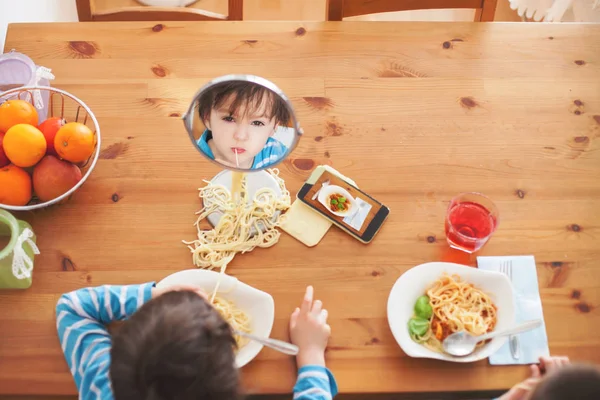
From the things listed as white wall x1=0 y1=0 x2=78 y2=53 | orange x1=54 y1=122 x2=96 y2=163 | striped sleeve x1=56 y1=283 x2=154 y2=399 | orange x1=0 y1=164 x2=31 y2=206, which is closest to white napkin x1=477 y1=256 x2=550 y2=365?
striped sleeve x1=56 y1=283 x2=154 y2=399

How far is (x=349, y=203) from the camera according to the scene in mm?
1257

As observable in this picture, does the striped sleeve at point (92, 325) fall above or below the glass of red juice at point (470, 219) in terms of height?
below

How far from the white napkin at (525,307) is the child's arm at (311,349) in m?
0.33

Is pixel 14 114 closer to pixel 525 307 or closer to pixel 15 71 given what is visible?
pixel 15 71

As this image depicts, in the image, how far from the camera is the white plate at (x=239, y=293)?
3.60 ft

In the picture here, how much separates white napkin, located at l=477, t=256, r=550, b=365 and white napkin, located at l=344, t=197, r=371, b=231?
0.87 ft

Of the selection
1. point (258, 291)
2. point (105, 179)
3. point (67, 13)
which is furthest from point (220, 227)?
point (67, 13)

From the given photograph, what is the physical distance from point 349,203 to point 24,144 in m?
0.71

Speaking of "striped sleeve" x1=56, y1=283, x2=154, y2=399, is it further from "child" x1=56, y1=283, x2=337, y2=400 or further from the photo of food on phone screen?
the photo of food on phone screen

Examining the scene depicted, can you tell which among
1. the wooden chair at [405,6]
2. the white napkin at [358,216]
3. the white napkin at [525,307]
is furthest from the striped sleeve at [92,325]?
the wooden chair at [405,6]

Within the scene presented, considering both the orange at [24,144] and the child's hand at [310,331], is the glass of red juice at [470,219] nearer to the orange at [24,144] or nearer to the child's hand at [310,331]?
the child's hand at [310,331]

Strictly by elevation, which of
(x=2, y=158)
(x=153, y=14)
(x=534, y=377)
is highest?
(x=153, y=14)

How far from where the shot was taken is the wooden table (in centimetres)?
111

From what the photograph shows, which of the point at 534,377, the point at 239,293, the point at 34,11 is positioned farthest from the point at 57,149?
the point at 534,377
